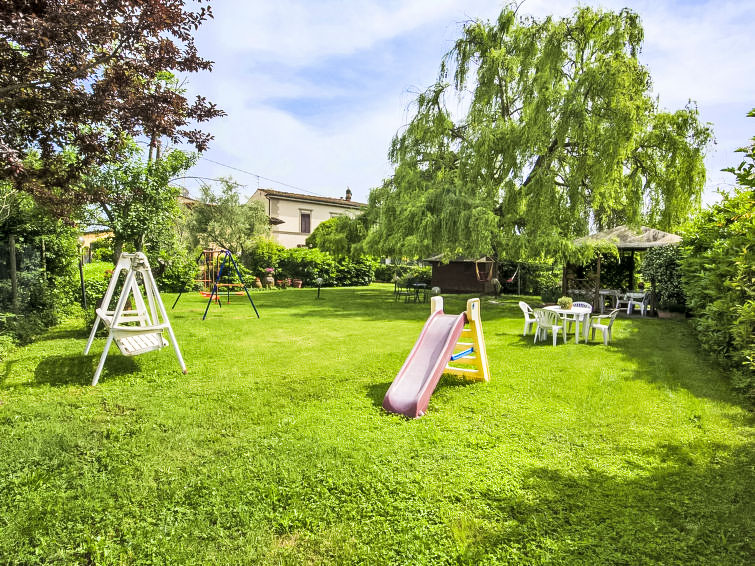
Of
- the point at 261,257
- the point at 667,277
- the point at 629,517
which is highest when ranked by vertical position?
the point at 261,257

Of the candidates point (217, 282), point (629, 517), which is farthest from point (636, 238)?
point (217, 282)

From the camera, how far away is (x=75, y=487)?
2.95 metres

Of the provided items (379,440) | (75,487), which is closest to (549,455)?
(379,440)

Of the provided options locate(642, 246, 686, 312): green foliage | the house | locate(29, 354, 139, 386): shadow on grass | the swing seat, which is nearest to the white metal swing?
the swing seat

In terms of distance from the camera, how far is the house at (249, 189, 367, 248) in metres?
34.2

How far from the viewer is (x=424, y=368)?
16.2 feet

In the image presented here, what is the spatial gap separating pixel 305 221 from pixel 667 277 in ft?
93.9

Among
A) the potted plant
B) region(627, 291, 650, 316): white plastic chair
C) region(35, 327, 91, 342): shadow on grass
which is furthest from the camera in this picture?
region(627, 291, 650, 316): white plastic chair

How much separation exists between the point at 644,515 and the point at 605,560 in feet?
2.09

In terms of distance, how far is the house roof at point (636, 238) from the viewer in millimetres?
12531

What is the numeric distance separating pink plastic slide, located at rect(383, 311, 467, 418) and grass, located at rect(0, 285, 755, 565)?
24 cm

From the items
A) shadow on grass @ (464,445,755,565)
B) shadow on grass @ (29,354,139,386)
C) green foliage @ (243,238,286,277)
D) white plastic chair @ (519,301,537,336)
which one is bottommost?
shadow on grass @ (464,445,755,565)

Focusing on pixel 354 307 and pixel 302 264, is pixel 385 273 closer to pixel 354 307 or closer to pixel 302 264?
pixel 302 264

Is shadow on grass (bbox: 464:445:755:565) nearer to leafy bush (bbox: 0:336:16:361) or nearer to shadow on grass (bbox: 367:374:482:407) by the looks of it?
shadow on grass (bbox: 367:374:482:407)
